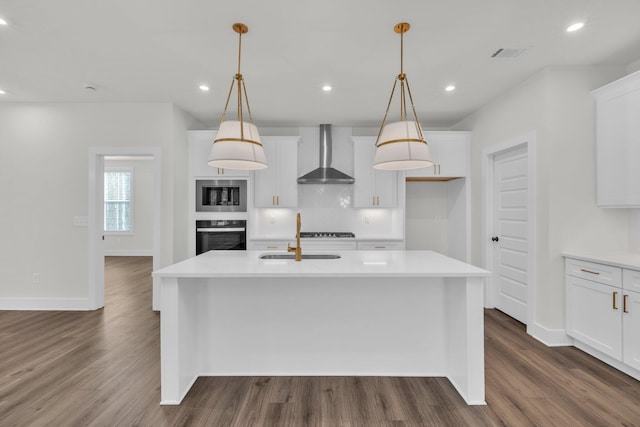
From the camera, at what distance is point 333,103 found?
13.4 feet

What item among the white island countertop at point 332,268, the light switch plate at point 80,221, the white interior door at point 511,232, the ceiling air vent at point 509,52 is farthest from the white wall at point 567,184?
the light switch plate at point 80,221

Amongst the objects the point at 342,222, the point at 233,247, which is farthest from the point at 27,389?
the point at 342,222

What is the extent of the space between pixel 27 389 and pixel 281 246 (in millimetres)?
2964

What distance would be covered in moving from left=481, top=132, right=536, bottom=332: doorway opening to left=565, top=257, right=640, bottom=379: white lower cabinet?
1.16ft

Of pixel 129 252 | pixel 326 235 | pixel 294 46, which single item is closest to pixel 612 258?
pixel 326 235

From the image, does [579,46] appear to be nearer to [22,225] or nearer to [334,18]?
[334,18]

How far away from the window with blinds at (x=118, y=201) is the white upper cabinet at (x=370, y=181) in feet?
23.0

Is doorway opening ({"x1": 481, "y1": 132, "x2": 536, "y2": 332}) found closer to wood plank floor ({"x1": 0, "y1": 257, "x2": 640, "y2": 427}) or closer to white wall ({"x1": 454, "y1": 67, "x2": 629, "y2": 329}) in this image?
white wall ({"x1": 454, "y1": 67, "x2": 629, "y2": 329})

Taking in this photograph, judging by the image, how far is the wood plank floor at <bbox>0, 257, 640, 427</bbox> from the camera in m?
1.94

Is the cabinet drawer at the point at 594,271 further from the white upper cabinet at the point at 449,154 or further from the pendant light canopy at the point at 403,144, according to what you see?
the white upper cabinet at the point at 449,154

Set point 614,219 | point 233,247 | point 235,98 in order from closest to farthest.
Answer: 1. point 614,219
2. point 235,98
3. point 233,247

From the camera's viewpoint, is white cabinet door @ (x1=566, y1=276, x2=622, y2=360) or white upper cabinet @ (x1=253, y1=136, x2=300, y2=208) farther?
white upper cabinet @ (x1=253, y1=136, x2=300, y2=208)

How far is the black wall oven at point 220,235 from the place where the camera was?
462 cm

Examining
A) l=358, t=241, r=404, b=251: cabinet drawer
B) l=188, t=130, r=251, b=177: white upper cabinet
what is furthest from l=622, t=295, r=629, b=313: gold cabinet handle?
l=188, t=130, r=251, b=177: white upper cabinet
